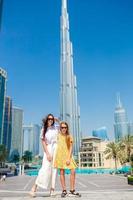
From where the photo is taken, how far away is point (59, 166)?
20.6 feet

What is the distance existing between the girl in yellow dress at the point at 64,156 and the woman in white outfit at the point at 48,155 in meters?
0.15

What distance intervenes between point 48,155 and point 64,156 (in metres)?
0.41

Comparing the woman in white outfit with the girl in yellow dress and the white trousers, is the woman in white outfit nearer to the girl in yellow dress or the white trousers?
the white trousers

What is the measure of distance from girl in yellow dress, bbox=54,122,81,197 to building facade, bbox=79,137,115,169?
103574 millimetres

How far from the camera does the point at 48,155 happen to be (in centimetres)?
634

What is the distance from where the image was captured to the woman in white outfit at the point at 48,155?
20.7 feet

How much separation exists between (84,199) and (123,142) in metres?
56.8

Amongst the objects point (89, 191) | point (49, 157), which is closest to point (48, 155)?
point (49, 157)

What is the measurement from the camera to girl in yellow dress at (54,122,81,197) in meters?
6.29

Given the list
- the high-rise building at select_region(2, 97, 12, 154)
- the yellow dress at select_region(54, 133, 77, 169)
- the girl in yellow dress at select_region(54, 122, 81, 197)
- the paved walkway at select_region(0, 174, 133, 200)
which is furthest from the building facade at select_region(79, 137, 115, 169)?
the yellow dress at select_region(54, 133, 77, 169)

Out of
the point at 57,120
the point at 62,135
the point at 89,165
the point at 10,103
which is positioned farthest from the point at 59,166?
the point at 10,103

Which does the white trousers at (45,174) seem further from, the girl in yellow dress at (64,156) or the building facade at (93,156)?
the building facade at (93,156)

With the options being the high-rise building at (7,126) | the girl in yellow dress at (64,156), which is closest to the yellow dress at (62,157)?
the girl in yellow dress at (64,156)

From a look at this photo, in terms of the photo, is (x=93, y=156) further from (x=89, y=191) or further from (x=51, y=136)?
(x=51, y=136)
